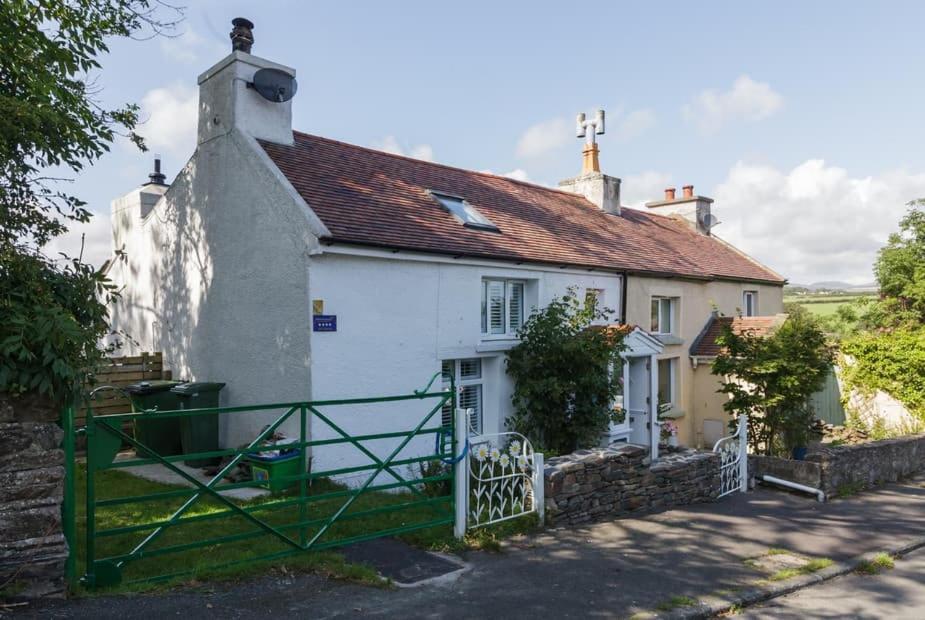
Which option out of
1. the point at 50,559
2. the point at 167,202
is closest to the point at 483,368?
the point at 167,202

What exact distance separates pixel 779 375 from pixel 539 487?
7.71 metres

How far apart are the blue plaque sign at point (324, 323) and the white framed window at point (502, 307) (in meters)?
3.40

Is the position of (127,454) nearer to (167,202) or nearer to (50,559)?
(167,202)

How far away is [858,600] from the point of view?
20.1ft

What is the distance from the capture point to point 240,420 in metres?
11.0

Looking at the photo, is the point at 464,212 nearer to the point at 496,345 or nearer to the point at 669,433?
the point at 496,345

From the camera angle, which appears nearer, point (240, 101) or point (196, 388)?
point (196, 388)

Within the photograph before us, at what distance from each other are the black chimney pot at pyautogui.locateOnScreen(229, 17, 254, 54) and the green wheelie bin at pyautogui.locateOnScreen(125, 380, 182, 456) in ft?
20.8

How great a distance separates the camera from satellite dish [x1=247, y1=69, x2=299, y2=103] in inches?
449

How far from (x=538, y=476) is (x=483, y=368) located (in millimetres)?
4689

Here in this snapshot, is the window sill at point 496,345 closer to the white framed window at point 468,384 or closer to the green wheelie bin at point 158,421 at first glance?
the white framed window at point 468,384

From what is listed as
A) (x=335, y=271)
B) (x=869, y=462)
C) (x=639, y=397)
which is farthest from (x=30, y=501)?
(x=869, y=462)

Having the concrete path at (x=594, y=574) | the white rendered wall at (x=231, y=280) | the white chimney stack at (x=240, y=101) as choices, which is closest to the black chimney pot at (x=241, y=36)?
the white chimney stack at (x=240, y=101)

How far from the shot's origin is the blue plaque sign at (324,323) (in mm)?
9562
